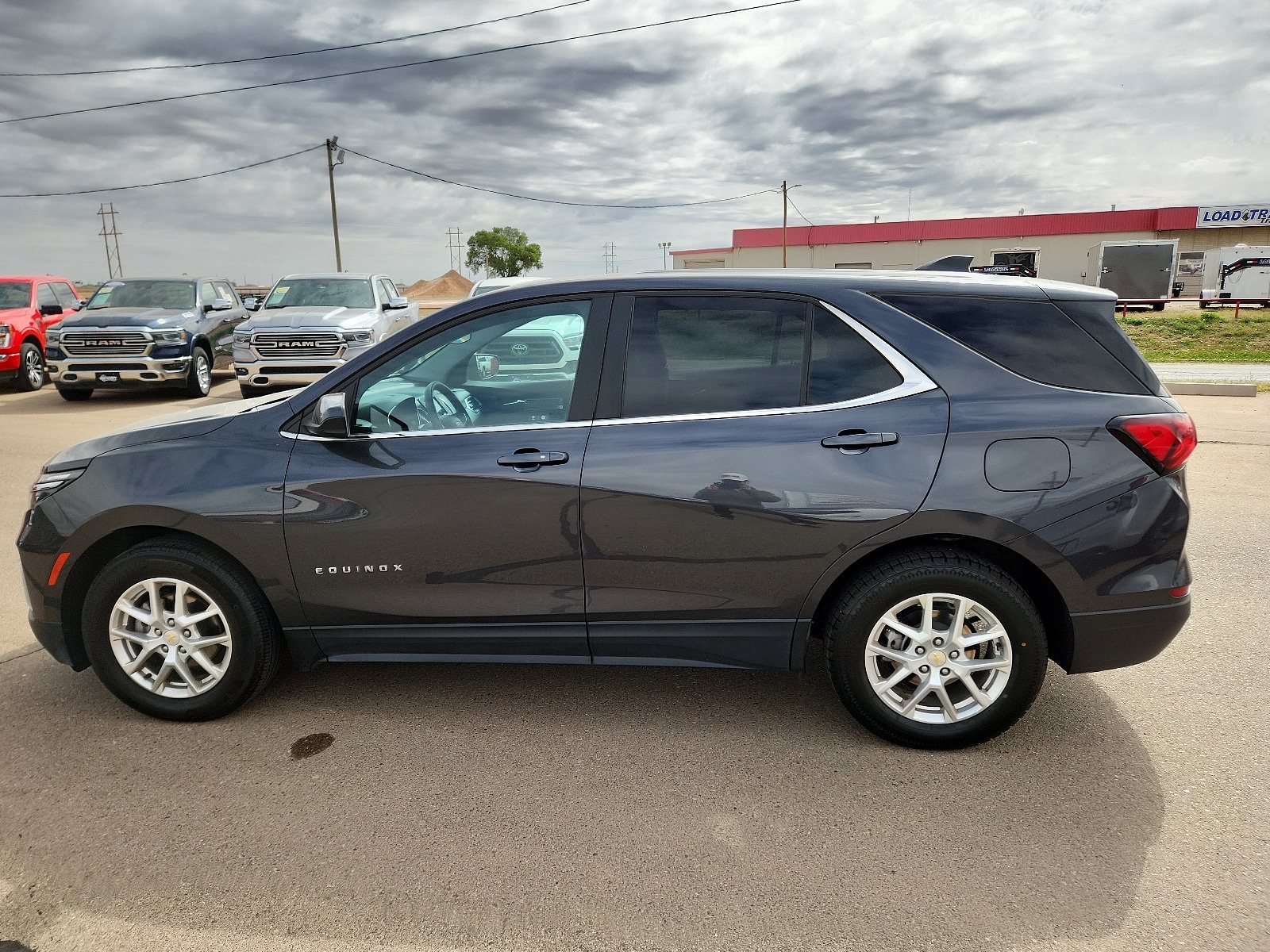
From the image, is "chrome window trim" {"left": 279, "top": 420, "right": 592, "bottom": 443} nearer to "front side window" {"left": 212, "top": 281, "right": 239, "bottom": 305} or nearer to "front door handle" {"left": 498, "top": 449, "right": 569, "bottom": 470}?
"front door handle" {"left": 498, "top": 449, "right": 569, "bottom": 470}

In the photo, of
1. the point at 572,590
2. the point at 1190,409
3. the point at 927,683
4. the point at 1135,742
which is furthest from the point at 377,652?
the point at 1190,409

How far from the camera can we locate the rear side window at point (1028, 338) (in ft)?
10.5

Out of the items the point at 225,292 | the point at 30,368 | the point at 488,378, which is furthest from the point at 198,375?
the point at 488,378

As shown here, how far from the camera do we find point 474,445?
131 inches

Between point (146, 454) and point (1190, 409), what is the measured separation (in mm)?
13062

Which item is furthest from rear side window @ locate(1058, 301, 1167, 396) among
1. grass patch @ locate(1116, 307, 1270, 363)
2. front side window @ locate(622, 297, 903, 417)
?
grass patch @ locate(1116, 307, 1270, 363)

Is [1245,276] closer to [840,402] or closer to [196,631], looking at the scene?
[840,402]

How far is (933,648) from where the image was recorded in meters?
3.19

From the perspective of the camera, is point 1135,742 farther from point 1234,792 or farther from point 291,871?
point 291,871

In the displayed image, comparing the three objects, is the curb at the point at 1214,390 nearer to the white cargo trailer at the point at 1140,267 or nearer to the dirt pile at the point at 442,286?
the white cargo trailer at the point at 1140,267

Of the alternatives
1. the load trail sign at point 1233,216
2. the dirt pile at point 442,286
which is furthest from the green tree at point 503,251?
the load trail sign at point 1233,216

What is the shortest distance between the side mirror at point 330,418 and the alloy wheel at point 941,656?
6.89ft

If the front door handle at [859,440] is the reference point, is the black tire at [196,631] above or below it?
below

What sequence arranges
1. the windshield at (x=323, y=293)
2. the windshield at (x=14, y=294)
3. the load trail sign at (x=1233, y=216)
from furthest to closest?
the load trail sign at (x=1233, y=216)
the windshield at (x=14, y=294)
the windshield at (x=323, y=293)
